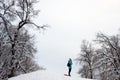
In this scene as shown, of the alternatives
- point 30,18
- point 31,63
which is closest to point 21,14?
point 30,18

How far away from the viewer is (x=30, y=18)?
105 ft

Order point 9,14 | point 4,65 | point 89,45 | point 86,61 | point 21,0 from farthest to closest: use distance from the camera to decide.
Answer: point 89,45 < point 86,61 < point 21,0 < point 9,14 < point 4,65

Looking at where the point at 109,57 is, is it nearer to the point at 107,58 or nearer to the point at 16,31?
the point at 107,58

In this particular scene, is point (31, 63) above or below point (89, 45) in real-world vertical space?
below

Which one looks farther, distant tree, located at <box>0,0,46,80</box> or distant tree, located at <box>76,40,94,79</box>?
distant tree, located at <box>76,40,94,79</box>

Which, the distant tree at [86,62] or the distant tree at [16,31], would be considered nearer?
the distant tree at [16,31]

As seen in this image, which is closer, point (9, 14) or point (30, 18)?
point (9, 14)

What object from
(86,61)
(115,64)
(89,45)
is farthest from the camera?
(89,45)

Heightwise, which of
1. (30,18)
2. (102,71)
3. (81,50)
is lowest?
(102,71)

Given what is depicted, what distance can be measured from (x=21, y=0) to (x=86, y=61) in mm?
18650

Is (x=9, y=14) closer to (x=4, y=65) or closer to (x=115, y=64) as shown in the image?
(x=4, y=65)

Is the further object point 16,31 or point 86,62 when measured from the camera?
point 86,62

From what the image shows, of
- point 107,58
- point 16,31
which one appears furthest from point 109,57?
point 16,31

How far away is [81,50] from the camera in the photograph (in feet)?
151
